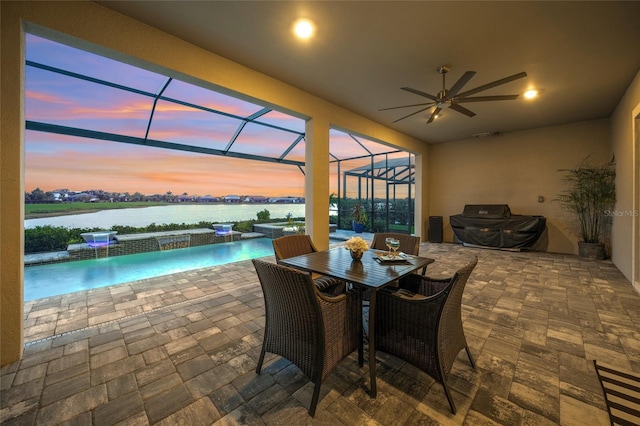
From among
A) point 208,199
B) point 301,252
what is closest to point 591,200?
point 301,252

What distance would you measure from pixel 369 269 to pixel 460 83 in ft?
7.96

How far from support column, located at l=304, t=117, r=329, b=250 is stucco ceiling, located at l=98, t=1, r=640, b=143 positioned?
63cm

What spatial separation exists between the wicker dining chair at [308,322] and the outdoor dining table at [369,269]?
137mm

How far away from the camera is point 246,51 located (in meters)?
3.02

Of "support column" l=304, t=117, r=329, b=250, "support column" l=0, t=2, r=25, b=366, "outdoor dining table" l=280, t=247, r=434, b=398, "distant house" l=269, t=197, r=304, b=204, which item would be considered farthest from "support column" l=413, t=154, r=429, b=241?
"support column" l=0, t=2, r=25, b=366

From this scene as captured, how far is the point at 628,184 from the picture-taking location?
12.8 ft

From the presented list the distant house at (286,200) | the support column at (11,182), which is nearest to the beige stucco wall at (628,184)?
the support column at (11,182)

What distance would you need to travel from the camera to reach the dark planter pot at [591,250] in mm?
5156

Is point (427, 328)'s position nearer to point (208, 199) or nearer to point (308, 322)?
point (308, 322)

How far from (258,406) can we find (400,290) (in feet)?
4.41

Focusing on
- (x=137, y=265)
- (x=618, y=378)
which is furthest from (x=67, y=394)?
(x=137, y=265)

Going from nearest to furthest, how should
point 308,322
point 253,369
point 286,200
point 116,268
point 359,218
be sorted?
point 308,322, point 253,369, point 116,268, point 359,218, point 286,200

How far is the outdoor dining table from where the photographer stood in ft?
5.41

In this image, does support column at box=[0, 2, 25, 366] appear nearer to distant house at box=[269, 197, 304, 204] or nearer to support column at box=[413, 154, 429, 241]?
support column at box=[413, 154, 429, 241]
